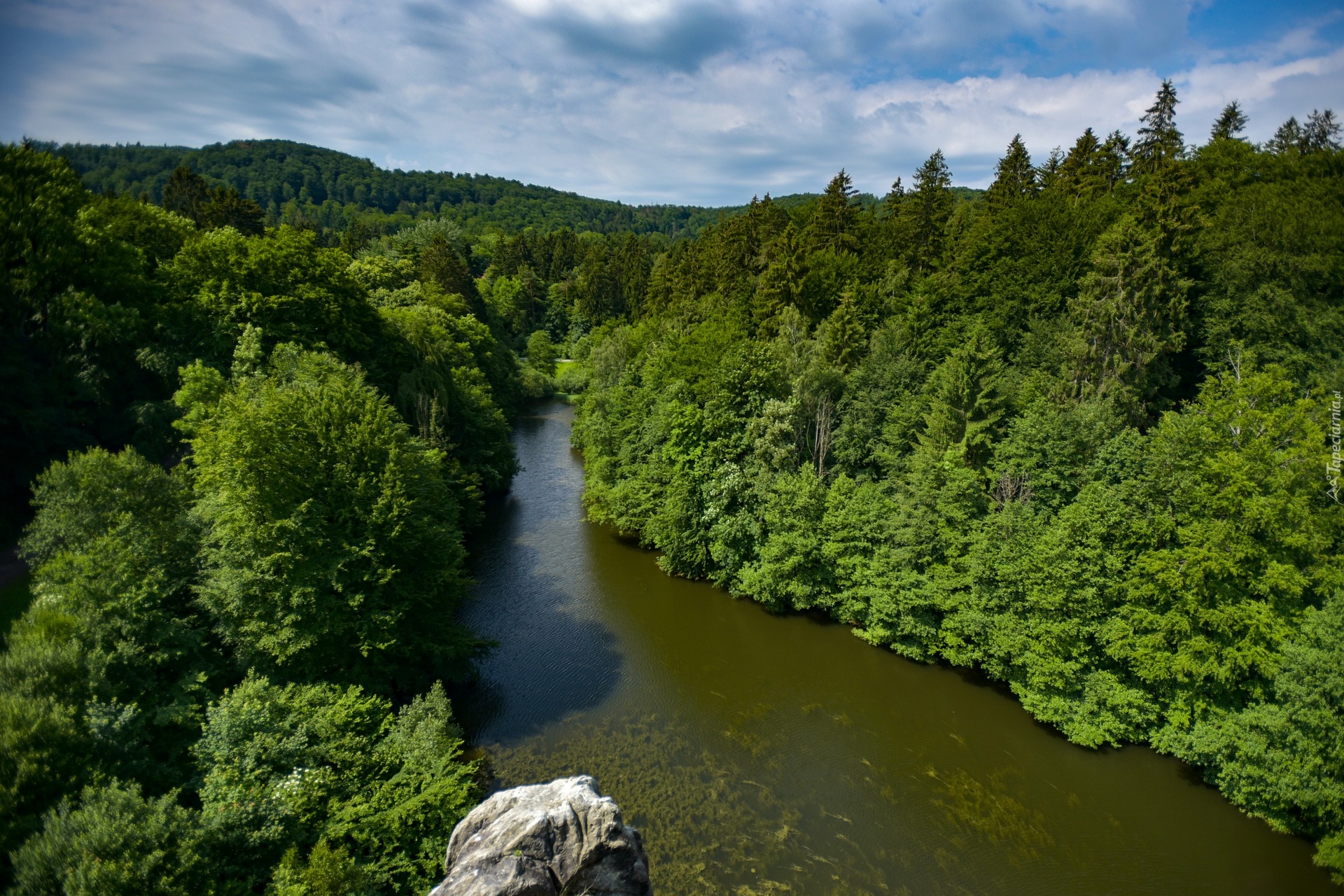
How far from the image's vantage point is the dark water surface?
637 inches

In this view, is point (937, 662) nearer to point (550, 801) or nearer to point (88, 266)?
point (550, 801)

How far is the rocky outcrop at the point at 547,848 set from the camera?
9125 mm

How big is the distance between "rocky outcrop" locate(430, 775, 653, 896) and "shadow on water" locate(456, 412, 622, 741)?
439 inches

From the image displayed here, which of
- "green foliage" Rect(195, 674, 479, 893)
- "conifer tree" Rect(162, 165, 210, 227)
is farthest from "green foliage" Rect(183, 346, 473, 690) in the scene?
"conifer tree" Rect(162, 165, 210, 227)

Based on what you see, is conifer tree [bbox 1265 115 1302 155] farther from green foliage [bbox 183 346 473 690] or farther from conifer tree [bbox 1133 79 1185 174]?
green foliage [bbox 183 346 473 690]

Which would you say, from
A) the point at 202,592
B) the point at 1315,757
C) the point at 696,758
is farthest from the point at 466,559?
the point at 1315,757

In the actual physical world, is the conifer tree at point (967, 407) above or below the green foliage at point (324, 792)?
above

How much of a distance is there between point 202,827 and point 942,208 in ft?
151

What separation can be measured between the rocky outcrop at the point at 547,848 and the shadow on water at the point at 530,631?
11145mm

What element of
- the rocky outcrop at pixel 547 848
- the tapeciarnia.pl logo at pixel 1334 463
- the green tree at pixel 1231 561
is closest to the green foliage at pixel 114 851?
the rocky outcrop at pixel 547 848

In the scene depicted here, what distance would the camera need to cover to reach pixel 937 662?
2522 cm

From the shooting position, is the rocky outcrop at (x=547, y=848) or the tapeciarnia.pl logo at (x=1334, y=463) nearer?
the rocky outcrop at (x=547, y=848)

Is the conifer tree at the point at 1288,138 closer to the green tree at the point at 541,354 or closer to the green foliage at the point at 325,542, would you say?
the green foliage at the point at 325,542

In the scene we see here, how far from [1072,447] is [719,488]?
50.1 ft
